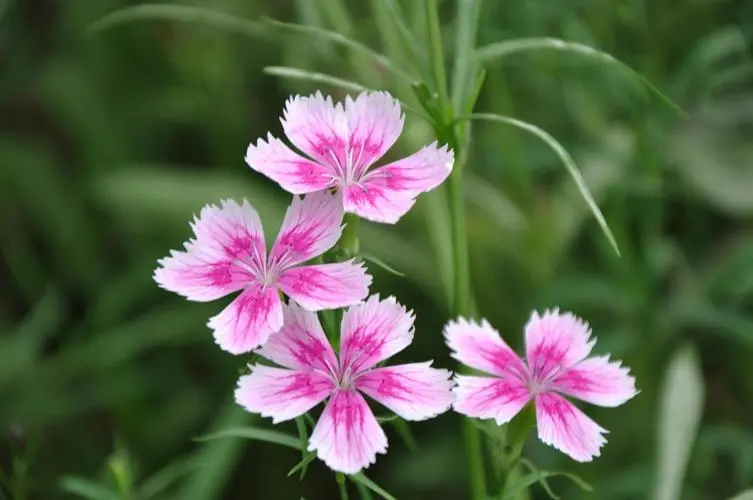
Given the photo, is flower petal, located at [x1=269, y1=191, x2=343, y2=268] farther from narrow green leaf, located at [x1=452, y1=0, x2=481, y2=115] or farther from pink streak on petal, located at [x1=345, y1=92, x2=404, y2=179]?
narrow green leaf, located at [x1=452, y1=0, x2=481, y2=115]

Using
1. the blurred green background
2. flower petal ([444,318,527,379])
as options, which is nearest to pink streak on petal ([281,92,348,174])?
flower petal ([444,318,527,379])

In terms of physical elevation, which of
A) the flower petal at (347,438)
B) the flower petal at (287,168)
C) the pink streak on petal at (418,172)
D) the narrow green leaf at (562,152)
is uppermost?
the narrow green leaf at (562,152)

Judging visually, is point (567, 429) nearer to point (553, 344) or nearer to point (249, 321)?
point (553, 344)

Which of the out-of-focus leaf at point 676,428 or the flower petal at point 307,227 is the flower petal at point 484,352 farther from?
the out-of-focus leaf at point 676,428

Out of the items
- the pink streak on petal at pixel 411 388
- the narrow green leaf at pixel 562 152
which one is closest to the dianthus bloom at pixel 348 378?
the pink streak on petal at pixel 411 388

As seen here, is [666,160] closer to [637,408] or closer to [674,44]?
[674,44]

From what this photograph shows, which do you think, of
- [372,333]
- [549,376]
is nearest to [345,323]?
[372,333]
